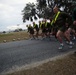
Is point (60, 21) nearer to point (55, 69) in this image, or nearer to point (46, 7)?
point (55, 69)

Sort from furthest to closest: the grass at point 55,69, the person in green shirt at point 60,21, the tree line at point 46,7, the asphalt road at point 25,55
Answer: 1. the tree line at point 46,7
2. the person in green shirt at point 60,21
3. the asphalt road at point 25,55
4. the grass at point 55,69

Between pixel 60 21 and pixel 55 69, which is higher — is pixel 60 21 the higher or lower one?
the higher one

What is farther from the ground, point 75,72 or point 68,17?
point 68,17

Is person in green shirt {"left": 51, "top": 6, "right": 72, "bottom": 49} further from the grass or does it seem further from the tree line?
the tree line

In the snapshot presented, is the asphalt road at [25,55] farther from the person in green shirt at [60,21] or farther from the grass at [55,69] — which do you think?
the grass at [55,69]

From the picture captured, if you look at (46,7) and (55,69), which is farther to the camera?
(46,7)

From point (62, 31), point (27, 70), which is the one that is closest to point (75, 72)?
point (27, 70)

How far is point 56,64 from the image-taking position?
21.2 ft

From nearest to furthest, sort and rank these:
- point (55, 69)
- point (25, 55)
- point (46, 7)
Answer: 1. point (55, 69)
2. point (25, 55)
3. point (46, 7)

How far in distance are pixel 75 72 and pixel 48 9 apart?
35.7 meters

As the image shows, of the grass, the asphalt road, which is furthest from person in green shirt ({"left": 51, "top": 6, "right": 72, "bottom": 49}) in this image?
the grass

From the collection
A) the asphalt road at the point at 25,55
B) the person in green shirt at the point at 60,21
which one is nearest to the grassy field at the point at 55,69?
the asphalt road at the point at 25,55

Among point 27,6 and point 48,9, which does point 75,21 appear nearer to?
point 48,9

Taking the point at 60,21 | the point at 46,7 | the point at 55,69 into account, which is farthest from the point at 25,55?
the point at 46,7
